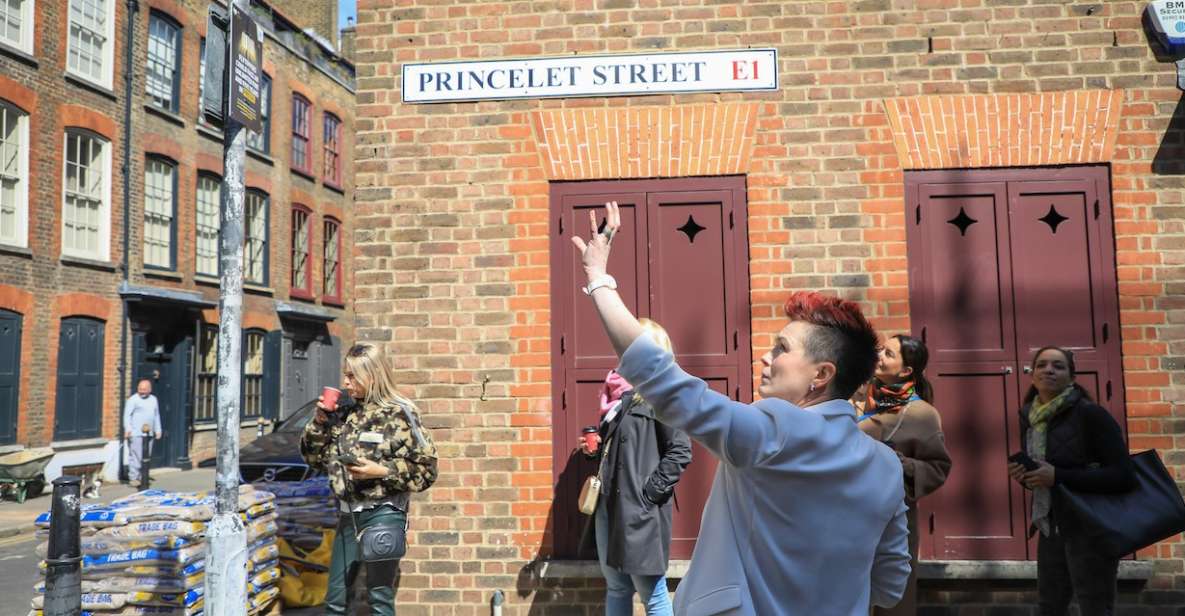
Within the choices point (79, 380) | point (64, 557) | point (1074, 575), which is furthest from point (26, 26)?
point (1074, 575)

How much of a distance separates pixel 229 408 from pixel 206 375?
16.9m

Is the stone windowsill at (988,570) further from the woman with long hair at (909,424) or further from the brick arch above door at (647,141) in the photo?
the brick arch above door at (647,141)

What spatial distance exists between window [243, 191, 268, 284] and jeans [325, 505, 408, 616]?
18.9m

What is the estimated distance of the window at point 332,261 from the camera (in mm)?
26656

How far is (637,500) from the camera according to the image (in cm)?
466

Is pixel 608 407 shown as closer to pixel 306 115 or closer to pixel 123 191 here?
pixel 123 191

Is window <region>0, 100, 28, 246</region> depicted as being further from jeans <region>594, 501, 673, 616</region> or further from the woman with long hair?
the woman with long hair

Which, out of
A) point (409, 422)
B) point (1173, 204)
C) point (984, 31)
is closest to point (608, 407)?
point (409, 422)

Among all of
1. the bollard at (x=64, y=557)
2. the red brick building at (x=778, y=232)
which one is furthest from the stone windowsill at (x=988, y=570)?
the bollard at (x=64, y=557)

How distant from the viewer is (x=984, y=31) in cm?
570

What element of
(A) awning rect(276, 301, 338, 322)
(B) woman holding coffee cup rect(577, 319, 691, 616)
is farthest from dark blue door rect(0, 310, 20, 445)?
(B) woman holding coffee cup rect(577, 319, 691, 616)

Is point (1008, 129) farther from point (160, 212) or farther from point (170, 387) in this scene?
point (170, 387)

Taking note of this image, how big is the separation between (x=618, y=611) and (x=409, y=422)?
1506 millimetres

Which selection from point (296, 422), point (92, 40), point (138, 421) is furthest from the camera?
point (92, 40)
